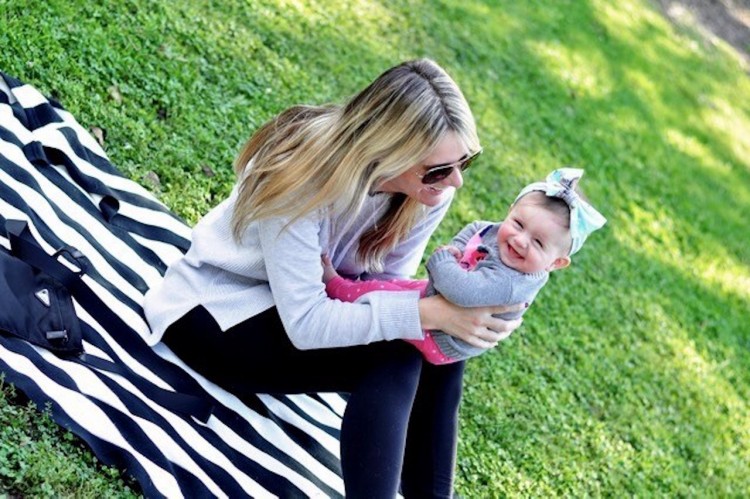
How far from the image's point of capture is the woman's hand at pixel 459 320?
2.98m

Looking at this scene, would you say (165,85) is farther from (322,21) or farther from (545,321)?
(545,321)

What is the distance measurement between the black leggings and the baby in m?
0.15

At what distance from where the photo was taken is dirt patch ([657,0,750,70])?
489 inches

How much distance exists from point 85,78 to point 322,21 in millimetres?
2398

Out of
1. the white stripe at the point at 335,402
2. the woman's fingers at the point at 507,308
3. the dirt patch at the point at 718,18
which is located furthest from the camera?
the dirt patch at the point at 718,18

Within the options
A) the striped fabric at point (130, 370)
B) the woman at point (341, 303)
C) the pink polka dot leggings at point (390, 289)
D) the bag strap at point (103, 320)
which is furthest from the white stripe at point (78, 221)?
the pink polka dot leggings at point (390, 289)

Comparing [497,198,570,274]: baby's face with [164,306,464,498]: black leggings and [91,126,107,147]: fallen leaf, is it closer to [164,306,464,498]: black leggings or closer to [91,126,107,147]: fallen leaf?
[164,306,464,498]: black leggings

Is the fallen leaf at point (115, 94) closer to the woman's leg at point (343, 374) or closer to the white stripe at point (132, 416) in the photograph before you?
the woman's leg at point (343, 374)

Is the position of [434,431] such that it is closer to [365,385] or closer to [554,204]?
[365,385]

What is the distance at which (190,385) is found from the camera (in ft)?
10.6

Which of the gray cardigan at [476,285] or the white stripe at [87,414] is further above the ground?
the gray cardigan at [476,285]

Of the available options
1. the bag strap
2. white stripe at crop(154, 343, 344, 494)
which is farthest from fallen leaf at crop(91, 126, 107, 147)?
white stripe at crop(154, 343, 344, 494)

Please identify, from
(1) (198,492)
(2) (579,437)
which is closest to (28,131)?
(1) (198,492)

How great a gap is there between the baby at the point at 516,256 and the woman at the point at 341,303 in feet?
0.20
